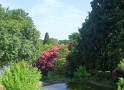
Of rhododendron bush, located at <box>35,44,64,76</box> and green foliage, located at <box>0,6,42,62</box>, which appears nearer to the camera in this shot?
green foliage, located at <box>0,6,42,62</box>

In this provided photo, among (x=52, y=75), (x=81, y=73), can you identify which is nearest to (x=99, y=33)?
(x=81, y=73)

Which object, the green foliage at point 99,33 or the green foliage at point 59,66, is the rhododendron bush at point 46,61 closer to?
the green foliage at point 59,66

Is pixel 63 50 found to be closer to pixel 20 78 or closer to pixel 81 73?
pixel 81 73

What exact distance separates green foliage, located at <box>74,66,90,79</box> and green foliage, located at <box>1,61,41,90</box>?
23.1 m

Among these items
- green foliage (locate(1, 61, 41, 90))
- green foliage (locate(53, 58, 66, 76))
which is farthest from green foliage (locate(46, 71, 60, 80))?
green foliage (locate(1, 61, 41, 90))

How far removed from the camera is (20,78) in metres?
17.3

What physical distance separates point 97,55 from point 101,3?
624 cm

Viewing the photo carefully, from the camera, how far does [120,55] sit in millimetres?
30750

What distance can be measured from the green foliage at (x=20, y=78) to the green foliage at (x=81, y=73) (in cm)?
2306

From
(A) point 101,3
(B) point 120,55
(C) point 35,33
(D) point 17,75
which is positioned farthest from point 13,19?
(D) point 17,75

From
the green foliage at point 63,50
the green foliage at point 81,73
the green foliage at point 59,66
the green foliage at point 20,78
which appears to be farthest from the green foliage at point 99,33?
the green foliage at point 20,78

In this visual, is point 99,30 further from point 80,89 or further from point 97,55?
point 80,89

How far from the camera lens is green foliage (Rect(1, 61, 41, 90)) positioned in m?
16.5

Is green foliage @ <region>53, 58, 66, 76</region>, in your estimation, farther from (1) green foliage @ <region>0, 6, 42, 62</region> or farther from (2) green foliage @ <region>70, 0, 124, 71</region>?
(2) green foliage @ <region>70, 0, 124, 71</region>
